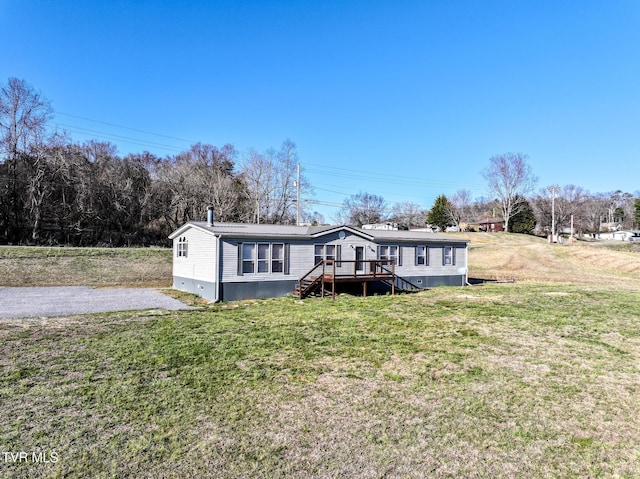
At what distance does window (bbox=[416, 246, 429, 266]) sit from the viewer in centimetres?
1864

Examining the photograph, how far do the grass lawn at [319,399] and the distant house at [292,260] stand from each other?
4.80 metres

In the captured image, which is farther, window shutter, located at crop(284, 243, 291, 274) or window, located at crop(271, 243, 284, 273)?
window shutter, located at crop(284, 243, 291, 274)

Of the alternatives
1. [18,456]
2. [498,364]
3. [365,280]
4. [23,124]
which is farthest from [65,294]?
[23,124]

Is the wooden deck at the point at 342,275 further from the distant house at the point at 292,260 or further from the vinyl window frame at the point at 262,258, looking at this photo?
the vinyl window frame at the point at 262,258

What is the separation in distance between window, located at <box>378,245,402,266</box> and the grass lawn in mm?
8283

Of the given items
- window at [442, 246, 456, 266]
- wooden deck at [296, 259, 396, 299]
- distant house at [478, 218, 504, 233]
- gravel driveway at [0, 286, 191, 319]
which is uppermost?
distant house at [478, 218, 504, 233]

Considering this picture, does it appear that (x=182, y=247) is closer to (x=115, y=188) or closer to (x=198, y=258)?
(x=198, y=258)

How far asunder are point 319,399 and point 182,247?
13.8m

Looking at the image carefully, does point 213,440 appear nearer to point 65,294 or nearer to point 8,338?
point 8,338

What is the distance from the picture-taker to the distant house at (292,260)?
13977 millimetres

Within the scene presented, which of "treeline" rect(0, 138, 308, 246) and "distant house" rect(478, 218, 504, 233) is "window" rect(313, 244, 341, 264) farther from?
"distant house" rect(478, 218, 504, 233)

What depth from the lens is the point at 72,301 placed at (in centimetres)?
1263

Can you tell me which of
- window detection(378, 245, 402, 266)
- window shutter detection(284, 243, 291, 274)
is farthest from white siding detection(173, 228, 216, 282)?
window detection(378, 245, 402, 266)

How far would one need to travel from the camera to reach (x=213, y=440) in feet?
12.3
